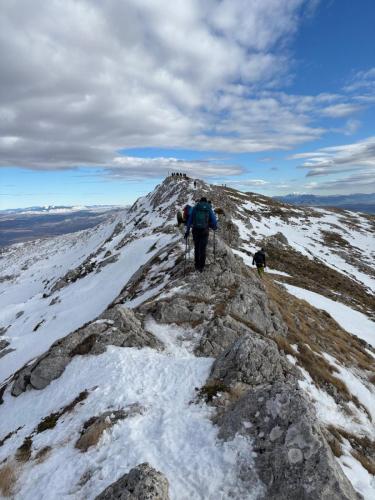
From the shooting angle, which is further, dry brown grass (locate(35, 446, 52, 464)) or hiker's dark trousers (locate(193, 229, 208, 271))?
hiker's dark trousers (locate(193, 229, 208, 271))

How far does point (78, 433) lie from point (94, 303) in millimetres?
29862

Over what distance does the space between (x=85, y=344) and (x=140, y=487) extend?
10.8 m

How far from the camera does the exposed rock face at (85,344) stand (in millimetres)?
17219

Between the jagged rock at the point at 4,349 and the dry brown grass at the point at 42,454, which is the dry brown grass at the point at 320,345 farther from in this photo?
the jagged rock at the point at 4,349

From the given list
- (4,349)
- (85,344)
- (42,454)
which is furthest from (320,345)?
(4,349)

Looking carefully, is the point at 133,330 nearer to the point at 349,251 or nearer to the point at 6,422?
the point at 6,422

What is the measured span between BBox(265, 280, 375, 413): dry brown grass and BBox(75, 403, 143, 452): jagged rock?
11995mm

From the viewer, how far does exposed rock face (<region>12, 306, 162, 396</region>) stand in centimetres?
1722

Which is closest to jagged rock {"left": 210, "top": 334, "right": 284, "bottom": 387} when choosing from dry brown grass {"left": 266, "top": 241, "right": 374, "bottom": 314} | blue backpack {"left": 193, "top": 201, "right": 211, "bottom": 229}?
blue backpack {"left": 193, "top": 201, "right": 211, "bottom": 229}

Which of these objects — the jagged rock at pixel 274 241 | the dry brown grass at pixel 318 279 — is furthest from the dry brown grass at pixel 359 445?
the jagged rock at pixel 274 241

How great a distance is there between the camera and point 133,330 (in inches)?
720

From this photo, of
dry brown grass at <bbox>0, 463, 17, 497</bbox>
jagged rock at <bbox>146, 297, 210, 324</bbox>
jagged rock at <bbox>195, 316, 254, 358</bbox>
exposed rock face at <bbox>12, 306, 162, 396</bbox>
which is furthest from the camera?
jagged rock at <bbox>146, 297, 210, 324</bbox>

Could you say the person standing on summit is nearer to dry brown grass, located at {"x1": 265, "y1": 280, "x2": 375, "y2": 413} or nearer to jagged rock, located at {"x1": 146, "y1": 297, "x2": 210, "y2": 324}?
jagged rock, located at {"x1": 146, "y1": 297, "x2": 210, "y2": 324}

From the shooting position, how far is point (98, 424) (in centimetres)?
1159
